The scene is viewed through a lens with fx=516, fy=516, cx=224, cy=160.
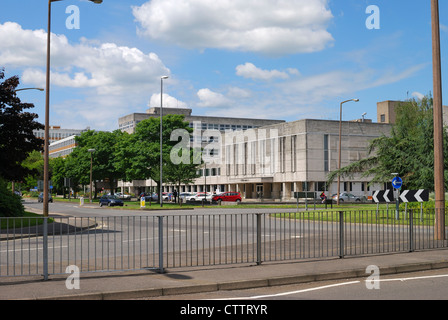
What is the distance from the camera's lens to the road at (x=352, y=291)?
8.06 metres

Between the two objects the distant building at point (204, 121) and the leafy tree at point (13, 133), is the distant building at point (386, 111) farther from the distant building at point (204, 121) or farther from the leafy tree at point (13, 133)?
the leafy tree at point (13, 133)

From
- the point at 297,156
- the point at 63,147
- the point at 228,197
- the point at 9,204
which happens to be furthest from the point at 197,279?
the point at 63,147

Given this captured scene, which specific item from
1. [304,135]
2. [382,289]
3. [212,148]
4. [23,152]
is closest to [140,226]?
[382,289]

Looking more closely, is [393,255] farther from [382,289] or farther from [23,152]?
[23,152]

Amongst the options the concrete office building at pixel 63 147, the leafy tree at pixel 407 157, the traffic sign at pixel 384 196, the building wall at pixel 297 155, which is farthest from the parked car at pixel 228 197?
the concrete office building at pixel 63 147

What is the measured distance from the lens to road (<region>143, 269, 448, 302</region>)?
317 inches

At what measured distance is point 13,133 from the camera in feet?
93.1

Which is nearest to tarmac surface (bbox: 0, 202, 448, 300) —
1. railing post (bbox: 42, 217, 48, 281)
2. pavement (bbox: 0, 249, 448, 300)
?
pavement (bbox: 0, 249, 448, 300)

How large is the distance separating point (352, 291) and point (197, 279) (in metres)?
2.72

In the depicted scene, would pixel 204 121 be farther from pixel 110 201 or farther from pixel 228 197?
pixel 110 201

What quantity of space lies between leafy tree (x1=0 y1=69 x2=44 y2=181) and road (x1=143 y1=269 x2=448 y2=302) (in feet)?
74.6

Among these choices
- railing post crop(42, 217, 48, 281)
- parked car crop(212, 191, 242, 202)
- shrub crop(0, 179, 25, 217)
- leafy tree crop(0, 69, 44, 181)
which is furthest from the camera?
parked car crop(212, 191, 242, 202)

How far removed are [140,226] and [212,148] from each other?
8465 cm

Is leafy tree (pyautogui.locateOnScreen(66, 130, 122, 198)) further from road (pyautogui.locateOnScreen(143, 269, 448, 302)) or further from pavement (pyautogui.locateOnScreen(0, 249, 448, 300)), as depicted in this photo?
road (pyautogui.locateOnScreen(143, 269, 448, 302))
